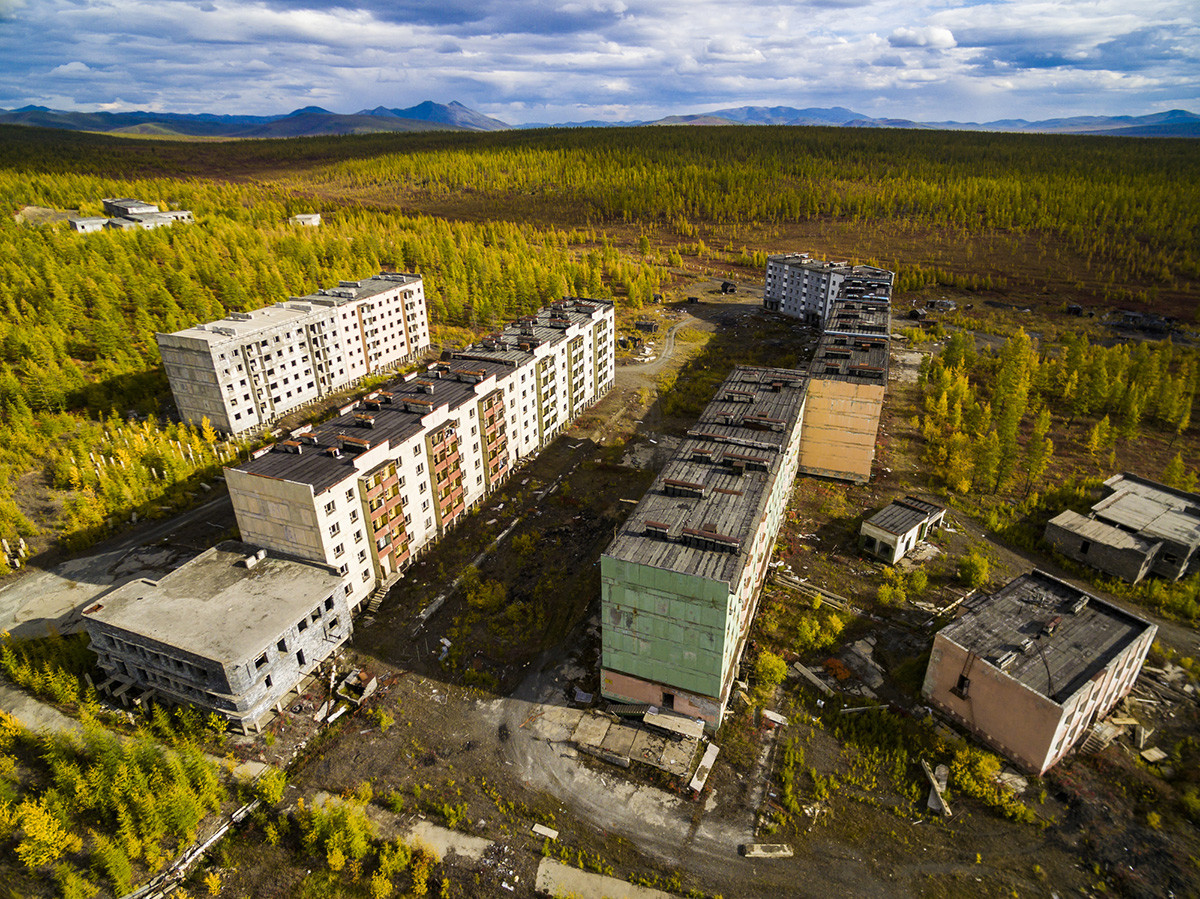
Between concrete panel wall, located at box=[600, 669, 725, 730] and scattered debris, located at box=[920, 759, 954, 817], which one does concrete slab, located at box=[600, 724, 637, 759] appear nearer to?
concrete panel wall, located at box=[600, 669, 725, 730]

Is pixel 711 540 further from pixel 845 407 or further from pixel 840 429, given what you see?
pixel 840 429

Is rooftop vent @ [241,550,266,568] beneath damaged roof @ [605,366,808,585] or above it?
beneath

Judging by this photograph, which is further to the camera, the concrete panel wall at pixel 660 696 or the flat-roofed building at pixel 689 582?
the concrete panel wall at pixel 660 696

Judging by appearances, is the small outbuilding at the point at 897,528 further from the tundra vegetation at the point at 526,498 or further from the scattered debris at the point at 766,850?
the scattered debris at the point at 766,850

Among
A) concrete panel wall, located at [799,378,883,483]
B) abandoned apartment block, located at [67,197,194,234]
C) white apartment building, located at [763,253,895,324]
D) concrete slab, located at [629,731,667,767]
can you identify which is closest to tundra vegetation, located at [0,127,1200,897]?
concrete panel wall, located at [799,378,883,483]

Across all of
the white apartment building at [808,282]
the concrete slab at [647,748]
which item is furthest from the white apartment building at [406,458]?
the white apartment building at [808,282]

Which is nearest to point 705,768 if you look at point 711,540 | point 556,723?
point 556,723
